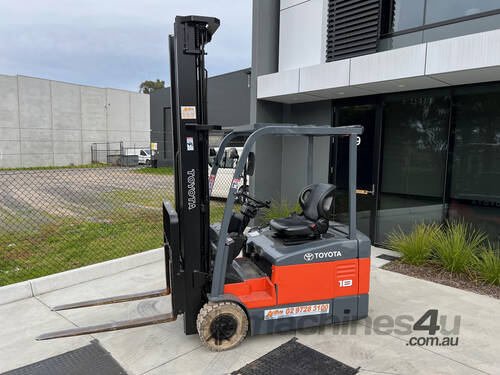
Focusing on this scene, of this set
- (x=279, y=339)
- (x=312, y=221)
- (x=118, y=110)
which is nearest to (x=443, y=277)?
(x=312, y=221)

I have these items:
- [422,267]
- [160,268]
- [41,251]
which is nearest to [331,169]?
[422,267]

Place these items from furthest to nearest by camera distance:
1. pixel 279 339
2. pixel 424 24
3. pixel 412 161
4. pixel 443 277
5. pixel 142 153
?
pixel 142 153, pixel 412 161, pixel 424 24, pixel 443 277, pixel 279 339

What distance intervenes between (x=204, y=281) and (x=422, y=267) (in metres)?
4.22

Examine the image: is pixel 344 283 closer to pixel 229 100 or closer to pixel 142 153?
pixel 229 100

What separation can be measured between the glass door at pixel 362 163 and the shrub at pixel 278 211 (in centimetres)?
108

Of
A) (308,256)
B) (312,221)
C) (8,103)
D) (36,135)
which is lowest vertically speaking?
(308,256)

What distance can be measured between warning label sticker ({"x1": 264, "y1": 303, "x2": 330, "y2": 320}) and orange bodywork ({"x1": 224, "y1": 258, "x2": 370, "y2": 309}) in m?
0.08

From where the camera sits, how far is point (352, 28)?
7.06 meters

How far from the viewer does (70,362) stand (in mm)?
3424

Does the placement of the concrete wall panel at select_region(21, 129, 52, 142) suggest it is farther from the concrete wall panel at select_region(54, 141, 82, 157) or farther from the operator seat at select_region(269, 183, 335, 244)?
the operator seat at select_region(269, 183, 335, 244)

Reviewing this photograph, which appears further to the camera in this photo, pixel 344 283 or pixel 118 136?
pixel 118 136

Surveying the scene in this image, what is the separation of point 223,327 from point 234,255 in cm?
71

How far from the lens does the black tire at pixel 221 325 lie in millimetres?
3475

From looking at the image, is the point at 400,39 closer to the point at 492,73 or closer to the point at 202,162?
the point at 492,73
